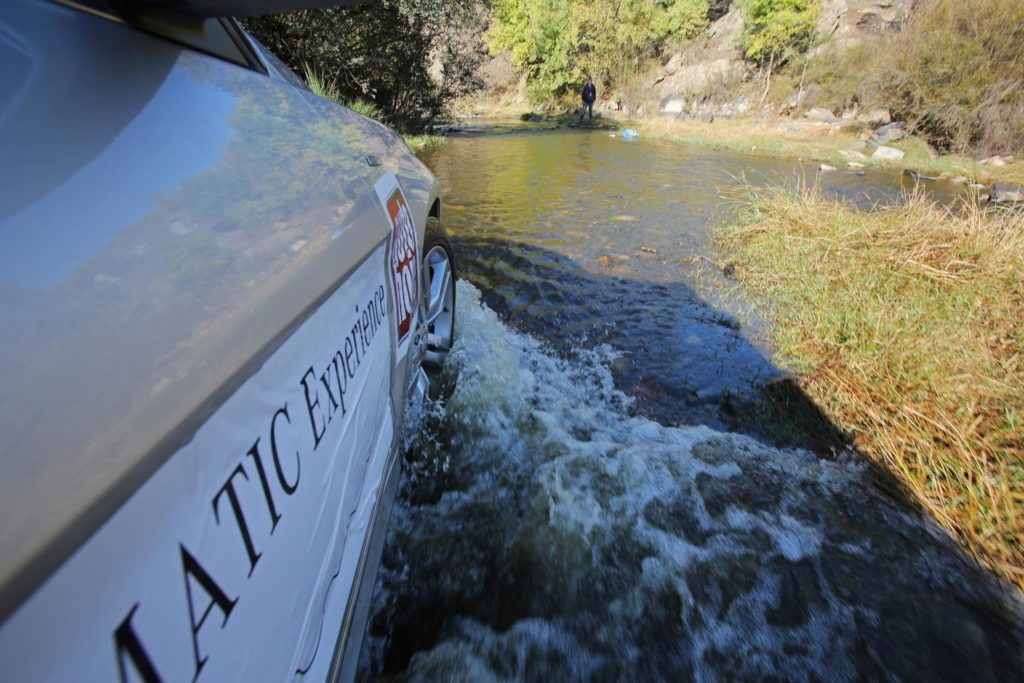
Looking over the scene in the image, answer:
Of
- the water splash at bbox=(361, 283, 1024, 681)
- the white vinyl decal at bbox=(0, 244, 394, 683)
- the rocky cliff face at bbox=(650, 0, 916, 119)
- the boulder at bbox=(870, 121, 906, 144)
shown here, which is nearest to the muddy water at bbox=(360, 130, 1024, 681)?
the water splash at bbox=(361, 283, 1024, 681)

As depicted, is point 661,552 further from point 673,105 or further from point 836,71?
point 673,105

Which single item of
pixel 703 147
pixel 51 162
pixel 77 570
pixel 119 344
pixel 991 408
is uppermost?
pixel 51 162

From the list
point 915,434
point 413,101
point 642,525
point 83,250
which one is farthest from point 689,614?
point 413,101

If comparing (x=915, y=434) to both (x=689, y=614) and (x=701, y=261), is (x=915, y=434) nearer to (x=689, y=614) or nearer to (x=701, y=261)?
(x=689, y=614)

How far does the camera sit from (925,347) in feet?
9.36

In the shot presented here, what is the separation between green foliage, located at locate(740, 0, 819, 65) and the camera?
26125 millimetres

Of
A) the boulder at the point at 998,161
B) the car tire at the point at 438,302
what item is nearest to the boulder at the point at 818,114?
the boulder at the point at 998,161

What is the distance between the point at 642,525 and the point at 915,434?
1569 millimetres

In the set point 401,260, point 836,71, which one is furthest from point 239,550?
point 836,71

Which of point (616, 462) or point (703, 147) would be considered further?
point (703, 147)

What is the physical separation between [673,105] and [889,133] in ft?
37.4

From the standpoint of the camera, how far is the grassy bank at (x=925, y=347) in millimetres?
2254

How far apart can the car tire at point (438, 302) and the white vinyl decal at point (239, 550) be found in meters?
1.35

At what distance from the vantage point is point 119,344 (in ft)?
1.94
